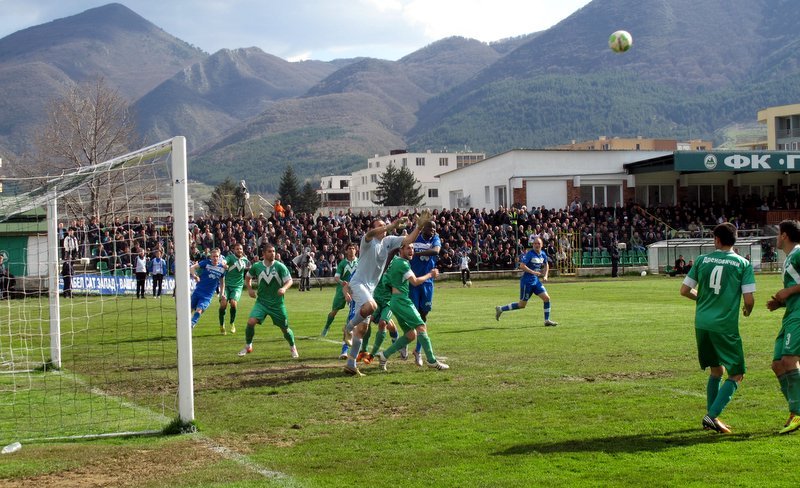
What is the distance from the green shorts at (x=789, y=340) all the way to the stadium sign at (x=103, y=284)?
1178cm

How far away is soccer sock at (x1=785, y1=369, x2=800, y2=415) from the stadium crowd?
33.0m

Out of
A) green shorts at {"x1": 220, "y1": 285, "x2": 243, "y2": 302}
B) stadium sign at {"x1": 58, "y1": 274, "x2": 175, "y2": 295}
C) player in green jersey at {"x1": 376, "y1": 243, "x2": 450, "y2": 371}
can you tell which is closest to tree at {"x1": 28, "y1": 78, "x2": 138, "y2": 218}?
stadium sign at {"x1": 58, "y1": 274, "x2": 175, "y2": 295}

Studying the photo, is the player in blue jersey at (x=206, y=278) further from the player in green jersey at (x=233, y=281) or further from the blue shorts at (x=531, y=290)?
the blue shorts at (x=531, y=290)

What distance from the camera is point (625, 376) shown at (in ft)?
39.7

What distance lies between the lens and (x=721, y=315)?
8.62 m

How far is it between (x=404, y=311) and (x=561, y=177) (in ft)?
153

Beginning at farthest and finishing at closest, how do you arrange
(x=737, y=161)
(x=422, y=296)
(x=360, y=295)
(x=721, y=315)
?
(x=737, y=161) → (x=422, y=296) → (x=360, y=295) → (x=721, y=315)

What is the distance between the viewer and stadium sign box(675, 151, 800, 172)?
179ft

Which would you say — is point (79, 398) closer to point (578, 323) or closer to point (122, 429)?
point (122, 429)

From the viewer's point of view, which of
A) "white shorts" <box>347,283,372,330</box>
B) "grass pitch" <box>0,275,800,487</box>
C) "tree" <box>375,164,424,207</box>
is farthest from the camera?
"tree" <box>375,164,424,207</box>

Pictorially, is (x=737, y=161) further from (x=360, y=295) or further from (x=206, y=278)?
(x=360, y=295)

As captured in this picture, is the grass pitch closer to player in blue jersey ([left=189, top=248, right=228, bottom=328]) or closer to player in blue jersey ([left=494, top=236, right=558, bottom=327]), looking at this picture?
player in blue jersey ([left=189, top=248, right=228, bottom=328])

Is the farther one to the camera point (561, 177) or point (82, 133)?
point (82, 133)

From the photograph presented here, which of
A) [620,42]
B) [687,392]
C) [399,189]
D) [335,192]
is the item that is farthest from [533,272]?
[335,192]
